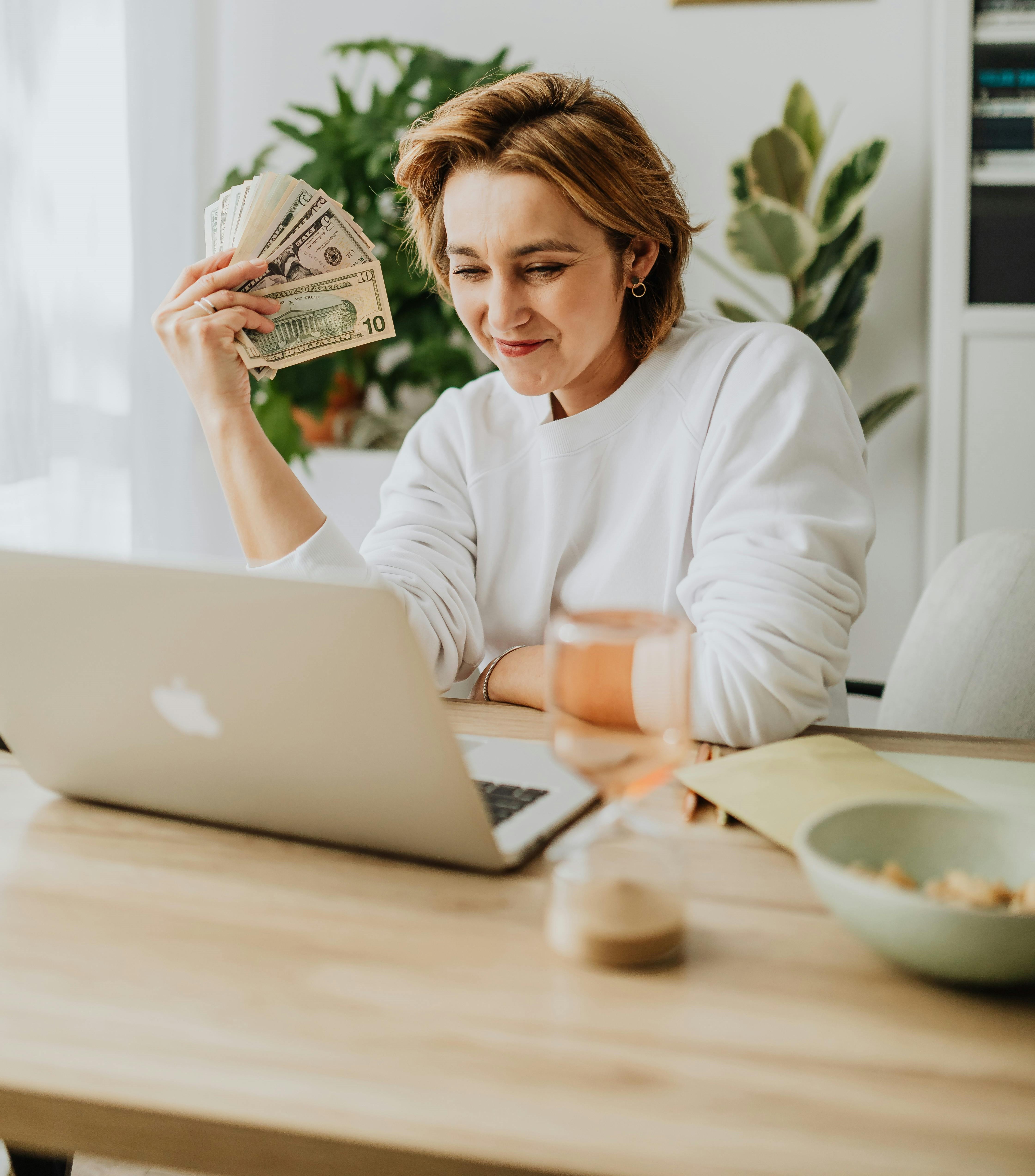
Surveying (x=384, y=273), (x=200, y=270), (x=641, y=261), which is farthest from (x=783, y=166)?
(x=200, y=270)

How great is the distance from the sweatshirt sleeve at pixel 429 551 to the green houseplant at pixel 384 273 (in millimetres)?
1216

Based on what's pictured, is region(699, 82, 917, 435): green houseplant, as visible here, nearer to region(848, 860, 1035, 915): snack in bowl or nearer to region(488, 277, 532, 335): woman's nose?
region(488, 277, 532, 335): woman's nose

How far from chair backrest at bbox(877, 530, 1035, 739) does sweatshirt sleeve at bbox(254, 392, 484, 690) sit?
55cm

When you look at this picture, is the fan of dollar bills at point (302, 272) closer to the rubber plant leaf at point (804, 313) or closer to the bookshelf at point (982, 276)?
the rubber plant leaf at point (804, 313)

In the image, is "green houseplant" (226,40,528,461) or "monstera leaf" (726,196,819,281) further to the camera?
"green houseplant" (226,40,528,461)

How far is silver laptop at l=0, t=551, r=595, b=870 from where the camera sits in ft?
2.17

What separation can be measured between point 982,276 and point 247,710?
92.5 inches

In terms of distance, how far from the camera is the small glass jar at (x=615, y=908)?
0.61 metres

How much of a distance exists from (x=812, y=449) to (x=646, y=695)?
0.78 meters

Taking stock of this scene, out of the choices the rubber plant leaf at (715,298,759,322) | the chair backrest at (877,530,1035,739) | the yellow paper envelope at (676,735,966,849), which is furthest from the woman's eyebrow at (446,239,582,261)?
the rubber plant leaf at (715,298,759,322)

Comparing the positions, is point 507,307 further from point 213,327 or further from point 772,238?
point 772,238

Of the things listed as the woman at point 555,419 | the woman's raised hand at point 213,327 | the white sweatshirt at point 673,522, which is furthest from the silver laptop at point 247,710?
the woman's raised hand at point 213,327

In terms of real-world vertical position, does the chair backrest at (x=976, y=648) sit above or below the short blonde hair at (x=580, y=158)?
below

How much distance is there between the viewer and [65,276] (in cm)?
263
